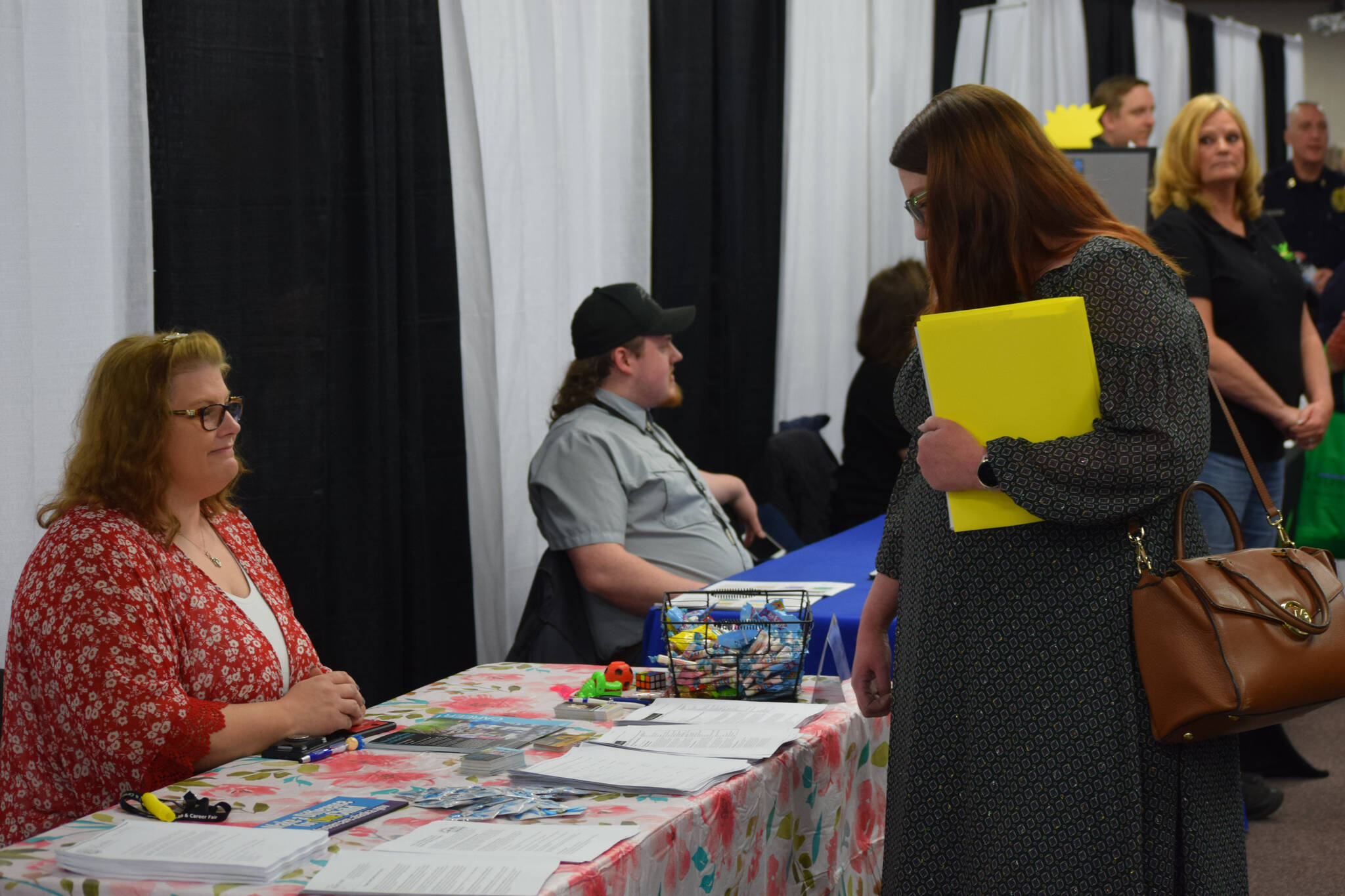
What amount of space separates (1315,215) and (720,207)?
4006 millimetres

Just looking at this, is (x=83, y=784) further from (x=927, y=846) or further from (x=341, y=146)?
(x=341, y=146)

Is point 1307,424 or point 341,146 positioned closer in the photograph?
point 341,146

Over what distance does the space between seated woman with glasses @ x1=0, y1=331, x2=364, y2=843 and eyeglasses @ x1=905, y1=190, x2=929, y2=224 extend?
3.07ft

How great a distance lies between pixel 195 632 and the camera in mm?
1708

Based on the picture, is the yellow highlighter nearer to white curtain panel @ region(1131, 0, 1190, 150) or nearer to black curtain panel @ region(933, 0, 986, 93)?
black curtain panel @ region(933, 0, 986, 93)

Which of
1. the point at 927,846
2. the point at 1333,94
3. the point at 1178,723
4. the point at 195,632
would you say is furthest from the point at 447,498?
the point at 1333,94

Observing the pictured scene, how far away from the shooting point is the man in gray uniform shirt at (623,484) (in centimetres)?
273

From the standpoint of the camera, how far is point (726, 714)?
166 cm

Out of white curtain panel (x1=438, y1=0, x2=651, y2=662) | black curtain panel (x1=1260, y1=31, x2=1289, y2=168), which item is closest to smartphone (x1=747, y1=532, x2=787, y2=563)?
white curtain panel (x1=438, y1=0, x2=651, y2=662)

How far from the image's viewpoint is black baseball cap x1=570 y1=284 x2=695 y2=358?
2.91 metres

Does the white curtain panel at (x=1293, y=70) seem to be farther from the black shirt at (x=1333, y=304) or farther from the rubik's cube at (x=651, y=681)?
the rubik's cube at (x=651, y=681)

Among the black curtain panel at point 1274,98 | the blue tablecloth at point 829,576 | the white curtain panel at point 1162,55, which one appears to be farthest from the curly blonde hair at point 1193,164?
the black curtain panel at point 1274,98

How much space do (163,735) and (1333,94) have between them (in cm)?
981

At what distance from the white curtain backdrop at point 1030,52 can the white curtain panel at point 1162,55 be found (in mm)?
792
